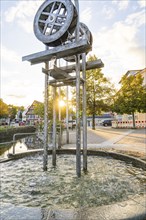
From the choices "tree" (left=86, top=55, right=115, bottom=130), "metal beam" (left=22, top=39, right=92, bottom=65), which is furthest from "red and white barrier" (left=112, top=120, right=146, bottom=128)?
"metal beam" (left=22, top=39, right=92, bottom=65)

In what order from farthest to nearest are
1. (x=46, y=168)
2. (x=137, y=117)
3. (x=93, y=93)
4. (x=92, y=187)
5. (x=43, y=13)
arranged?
(x=137, y=117)
(x=93, y=93)
(x=46, y=168)
(x=43, y=13)
(x=92, y=187)

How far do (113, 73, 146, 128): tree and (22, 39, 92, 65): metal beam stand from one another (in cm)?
2409

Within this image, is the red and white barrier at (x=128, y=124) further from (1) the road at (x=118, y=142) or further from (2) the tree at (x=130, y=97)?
(1) the road at (x=118, y=142)

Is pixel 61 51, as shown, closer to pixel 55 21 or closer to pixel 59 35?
pixel 59 35

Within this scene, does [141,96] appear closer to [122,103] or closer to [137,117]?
[122,103]

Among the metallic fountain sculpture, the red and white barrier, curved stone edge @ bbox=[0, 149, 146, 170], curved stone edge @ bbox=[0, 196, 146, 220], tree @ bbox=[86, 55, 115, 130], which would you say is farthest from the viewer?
the red and white barrier

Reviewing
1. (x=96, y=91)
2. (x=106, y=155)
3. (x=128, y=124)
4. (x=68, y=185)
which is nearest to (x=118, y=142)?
(x=106, y=155)

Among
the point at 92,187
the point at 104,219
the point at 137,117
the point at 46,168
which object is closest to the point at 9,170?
the point at 46,168

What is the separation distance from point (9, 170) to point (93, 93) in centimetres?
2059

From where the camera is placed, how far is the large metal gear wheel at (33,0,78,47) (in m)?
5.39

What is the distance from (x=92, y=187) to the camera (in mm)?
4562

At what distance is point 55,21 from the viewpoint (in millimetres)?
5566

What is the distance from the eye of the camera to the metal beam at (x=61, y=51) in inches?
196

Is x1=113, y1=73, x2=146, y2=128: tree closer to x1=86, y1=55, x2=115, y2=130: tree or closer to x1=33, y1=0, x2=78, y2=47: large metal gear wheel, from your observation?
x1=86, y1=55, x2=115, y2=130: tree
